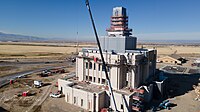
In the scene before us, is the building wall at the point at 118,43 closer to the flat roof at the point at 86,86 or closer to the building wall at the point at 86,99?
the flat roof at the point at 86,86

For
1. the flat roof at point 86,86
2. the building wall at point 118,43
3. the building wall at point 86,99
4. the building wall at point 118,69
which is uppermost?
the building wall at point 118,43

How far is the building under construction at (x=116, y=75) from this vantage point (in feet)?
121

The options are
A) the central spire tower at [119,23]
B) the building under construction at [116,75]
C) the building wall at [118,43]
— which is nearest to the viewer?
the building under construction at [116,75]

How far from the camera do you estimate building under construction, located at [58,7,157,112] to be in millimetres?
36772

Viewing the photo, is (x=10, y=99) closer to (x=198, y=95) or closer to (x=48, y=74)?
(x=48, y=74)

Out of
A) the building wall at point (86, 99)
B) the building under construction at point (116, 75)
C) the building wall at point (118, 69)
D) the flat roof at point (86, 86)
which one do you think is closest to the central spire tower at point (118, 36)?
the building under construction at point (116, 75)

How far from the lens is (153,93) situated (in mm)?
45125

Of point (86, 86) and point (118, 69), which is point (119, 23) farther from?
point (86, 86)

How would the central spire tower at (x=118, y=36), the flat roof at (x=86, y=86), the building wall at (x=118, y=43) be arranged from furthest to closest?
the central spire tower at (x=118, y=36) → the building wall at (x=118, y=43) → the flat roof at (x=86, y=86)

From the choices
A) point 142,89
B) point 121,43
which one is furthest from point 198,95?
point 121,43

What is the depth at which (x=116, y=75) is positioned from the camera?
133 feet

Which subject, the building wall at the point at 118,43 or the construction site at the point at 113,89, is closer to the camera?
the construction site at the point at 113,89

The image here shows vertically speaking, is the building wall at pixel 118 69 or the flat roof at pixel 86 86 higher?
the building wall at pixel 118 69

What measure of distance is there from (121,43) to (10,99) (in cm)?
3250
